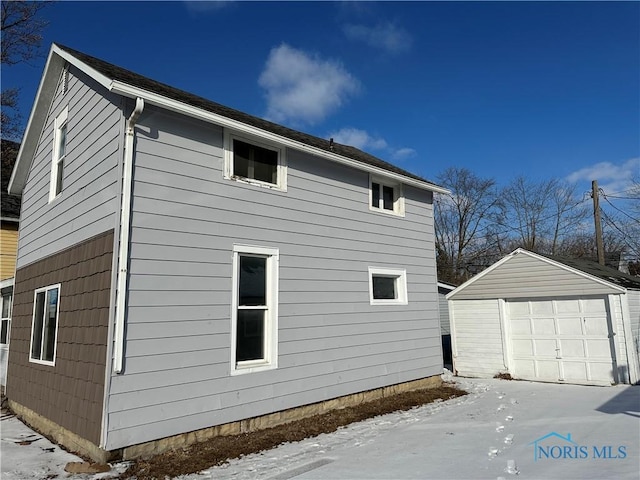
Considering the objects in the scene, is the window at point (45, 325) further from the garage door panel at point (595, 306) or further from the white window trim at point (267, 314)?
the garage door panel at point (595, 306)

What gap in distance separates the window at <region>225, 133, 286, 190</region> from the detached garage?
24.1 ft

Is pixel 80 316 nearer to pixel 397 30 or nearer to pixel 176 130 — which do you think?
pixel 176 130

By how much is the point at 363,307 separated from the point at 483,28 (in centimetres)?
769

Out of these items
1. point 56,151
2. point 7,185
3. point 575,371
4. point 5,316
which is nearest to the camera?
point 56,151

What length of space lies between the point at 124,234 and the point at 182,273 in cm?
92

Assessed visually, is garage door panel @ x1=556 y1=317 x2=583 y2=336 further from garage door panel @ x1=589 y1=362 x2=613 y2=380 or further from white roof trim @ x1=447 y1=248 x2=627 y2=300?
white roof trim @ x1=447 y1=248 x2=627 y2=300

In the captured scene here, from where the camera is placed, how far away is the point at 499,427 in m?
6.62

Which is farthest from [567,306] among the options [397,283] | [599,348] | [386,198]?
[386,198]

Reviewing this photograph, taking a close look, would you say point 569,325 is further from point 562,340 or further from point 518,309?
point 518,309

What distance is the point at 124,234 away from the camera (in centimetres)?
539

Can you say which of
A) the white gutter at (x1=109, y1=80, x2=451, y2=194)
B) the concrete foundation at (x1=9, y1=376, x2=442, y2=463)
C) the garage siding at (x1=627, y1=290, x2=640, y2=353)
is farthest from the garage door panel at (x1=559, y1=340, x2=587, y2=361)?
the white gutter at (x1=109, y1=80, x2=451, y2=194)

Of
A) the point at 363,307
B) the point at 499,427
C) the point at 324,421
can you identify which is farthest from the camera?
the point at 363,307

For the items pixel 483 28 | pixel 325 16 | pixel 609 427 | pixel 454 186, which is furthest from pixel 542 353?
pixel 454 186

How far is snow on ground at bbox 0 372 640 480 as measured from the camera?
15.4 feet
